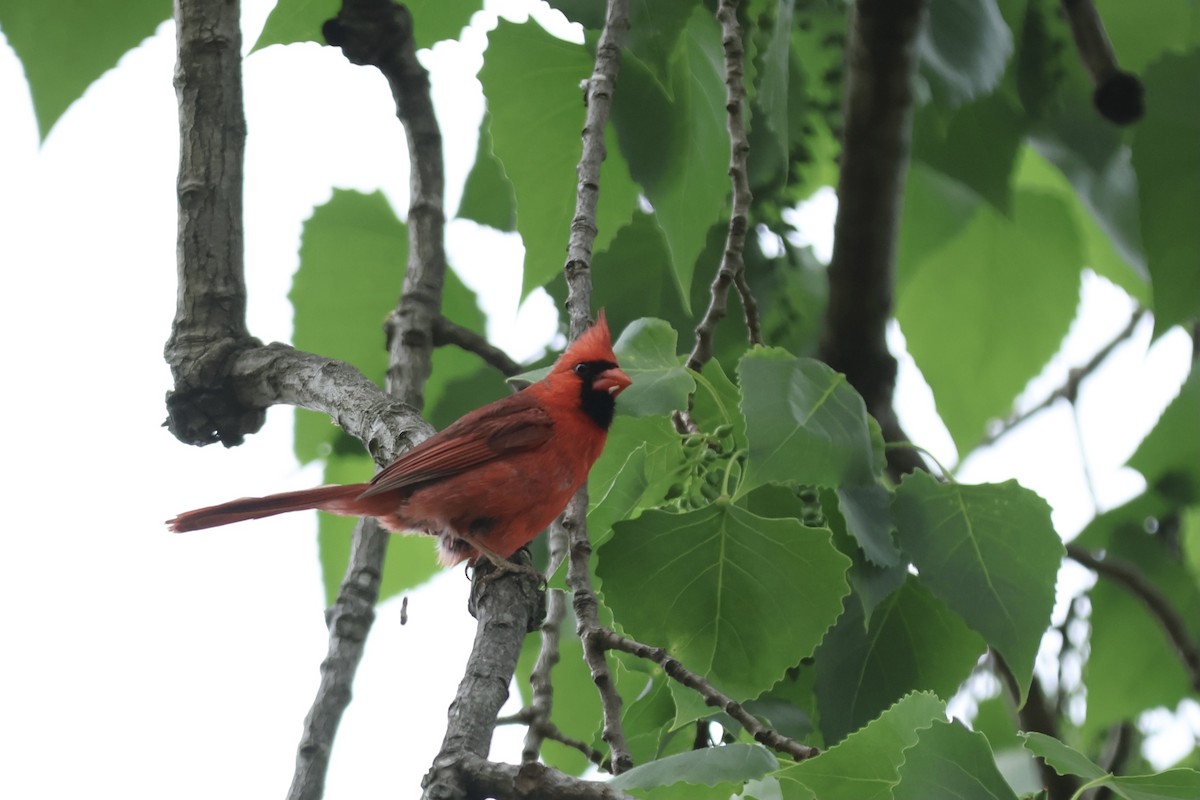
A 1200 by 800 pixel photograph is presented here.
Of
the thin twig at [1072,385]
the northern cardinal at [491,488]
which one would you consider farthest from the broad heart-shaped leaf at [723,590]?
the thin twig at [1072,385]

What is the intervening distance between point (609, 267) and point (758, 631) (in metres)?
0.93

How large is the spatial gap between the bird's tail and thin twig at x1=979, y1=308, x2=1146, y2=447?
1502 mm

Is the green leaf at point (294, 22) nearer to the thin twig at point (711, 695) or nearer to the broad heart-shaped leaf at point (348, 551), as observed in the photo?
the broad heart-shaped leaf at point (348, 551)

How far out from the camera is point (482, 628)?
153 cm

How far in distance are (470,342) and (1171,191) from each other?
1.16 metres

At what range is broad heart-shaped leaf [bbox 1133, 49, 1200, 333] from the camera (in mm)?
1879

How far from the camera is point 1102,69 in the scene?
1971 mm

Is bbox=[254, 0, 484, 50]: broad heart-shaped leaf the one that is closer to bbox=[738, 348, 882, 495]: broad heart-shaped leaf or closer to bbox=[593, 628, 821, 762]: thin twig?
bbox=[738, 348, 882, 495]: broad heart-shaped leaf

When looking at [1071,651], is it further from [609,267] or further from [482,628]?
[482,628]

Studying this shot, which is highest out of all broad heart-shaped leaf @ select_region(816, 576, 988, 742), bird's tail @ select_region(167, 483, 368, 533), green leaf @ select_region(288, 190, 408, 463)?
green leaf @ select_region(288, 190, 408, 463)

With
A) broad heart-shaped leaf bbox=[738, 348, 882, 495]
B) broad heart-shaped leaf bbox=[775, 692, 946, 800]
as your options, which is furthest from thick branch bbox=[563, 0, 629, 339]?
broad heart-shaped leaf bbox=[775, 692, 946, 800]

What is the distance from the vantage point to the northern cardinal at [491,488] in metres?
2.27

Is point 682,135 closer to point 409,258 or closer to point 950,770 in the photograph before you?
point 409,258

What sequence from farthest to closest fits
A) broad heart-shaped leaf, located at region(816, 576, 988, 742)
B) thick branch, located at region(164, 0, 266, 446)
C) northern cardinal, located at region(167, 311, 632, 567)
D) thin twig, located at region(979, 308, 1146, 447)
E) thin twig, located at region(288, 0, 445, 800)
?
thin twig, located at region(979, 308, 1146, 447)
northern cardinal, located at region(167, 311, 632, 567)
thick branch, located at region(164, 0, 266, 446)
thin twig, located at region(288, 0, 445, 800)
broad heart-shaped leaf, located at region(816, 576, 988, 742)
